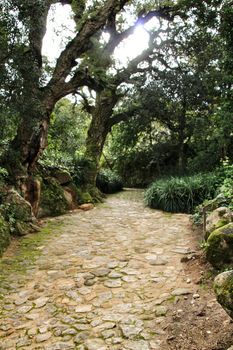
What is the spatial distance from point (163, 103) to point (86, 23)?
461 cm

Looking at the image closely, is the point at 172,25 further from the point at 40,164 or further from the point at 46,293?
the point at 46,293

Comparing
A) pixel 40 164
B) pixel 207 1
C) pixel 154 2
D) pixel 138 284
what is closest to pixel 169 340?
pixel 138 284

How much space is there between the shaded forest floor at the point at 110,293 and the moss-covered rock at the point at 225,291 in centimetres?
42

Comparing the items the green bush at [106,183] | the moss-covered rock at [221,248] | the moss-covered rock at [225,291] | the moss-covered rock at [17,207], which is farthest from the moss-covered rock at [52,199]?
the moss-covered rock at [225,291]

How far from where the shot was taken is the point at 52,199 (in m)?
8.52

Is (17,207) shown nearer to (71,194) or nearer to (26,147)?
(26,147)

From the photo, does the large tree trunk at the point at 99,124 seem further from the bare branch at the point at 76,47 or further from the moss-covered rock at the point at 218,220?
the moss-covered rock at the point at 218,220

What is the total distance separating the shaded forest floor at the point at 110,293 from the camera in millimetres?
3053

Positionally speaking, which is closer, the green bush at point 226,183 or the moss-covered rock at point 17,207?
the green bush at point 226,183

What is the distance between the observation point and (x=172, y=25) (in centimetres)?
1133

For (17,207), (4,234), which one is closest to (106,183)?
(17,207)

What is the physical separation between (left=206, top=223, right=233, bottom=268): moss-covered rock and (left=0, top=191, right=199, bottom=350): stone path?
464 millimetres

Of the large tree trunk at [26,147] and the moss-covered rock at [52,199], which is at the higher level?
the large tree trunk at [26,147]

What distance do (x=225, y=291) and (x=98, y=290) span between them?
6.62 ft
